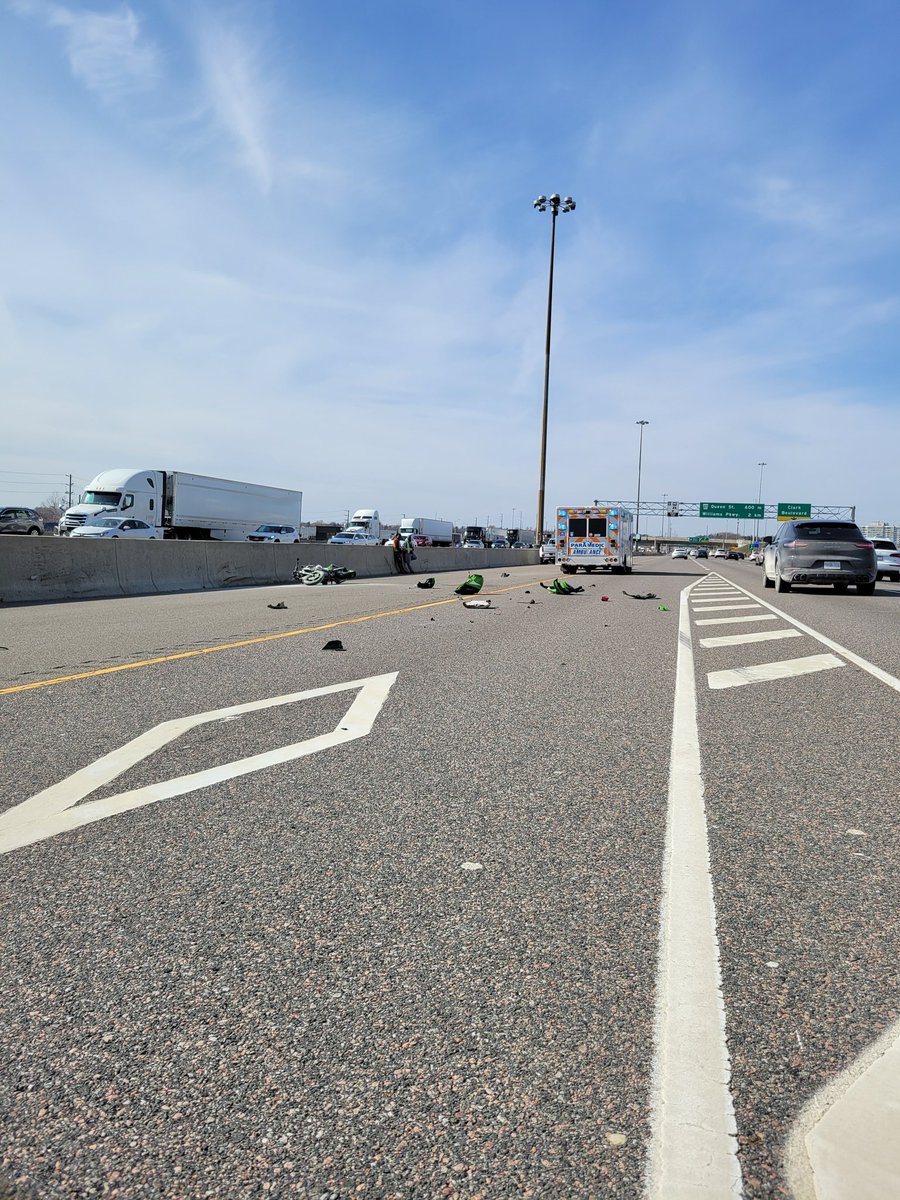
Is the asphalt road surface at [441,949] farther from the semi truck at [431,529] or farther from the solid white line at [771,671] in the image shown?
the semi truck at [431,529]

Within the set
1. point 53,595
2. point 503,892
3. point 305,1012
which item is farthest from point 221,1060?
point 53,595

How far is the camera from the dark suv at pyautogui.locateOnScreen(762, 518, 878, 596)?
1992cm

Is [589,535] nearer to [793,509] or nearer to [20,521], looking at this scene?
[20,521]

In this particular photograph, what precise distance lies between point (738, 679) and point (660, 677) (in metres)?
0.71

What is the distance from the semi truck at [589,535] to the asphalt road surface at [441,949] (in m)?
25.3

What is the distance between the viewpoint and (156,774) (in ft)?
15.3

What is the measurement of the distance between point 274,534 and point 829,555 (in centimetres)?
3311

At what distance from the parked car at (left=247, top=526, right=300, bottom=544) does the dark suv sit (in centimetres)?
3113

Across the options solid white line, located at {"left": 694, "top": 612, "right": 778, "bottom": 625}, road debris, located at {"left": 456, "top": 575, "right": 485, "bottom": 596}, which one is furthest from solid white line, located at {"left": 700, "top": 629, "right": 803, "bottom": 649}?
road debris, located at {"left": 456, "top": 575, "right": 485, "bottom": 596}

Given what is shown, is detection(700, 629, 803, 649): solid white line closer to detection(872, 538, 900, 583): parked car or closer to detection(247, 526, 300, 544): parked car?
detection(872, 538, 900, 583): parked car

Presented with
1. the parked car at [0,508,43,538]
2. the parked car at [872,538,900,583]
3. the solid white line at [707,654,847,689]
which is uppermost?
the parked car at [0,508,43,538]

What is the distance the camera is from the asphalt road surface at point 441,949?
1.90m

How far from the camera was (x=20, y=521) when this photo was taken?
4112 cm

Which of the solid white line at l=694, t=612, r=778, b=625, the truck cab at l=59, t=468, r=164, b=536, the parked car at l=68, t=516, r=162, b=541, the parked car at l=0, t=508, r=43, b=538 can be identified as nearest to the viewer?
the solid white line at l=694, t=612, r=778, b=625
